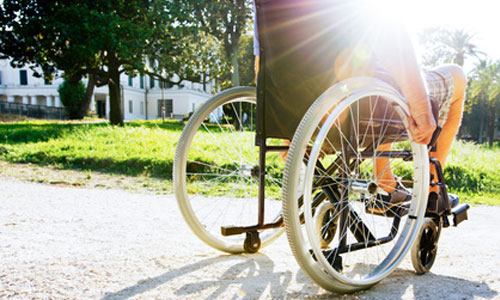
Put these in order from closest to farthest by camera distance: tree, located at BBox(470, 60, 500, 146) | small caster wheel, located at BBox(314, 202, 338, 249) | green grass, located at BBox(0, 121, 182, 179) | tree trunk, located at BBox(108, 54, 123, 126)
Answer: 1. small caster wheel, located at BBox(314, 202, 338, 249)
2. green grass, located at BBox(0, 121, 182, 179)
3. tree trunk, located at BBox(108, 54, 123, 126)
4. tree, located at BBox(470, 60, 500, 146)

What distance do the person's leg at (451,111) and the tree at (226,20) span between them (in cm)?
1478

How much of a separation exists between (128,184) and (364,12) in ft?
12.3

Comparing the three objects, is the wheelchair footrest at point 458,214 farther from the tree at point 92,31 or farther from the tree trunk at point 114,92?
the tree trunk at point 114,92

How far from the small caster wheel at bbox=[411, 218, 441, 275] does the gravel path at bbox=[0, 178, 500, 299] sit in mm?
56

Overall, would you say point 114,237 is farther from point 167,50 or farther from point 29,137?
point 167,50

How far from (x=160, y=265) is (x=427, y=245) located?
4.64 ft

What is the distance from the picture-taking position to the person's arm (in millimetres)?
1918

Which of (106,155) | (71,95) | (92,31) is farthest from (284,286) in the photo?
(71,95)

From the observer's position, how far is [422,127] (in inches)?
75.7

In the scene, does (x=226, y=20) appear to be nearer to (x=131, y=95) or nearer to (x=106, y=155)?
(x=106, y=155)

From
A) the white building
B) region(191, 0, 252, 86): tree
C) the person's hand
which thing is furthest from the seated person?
the white building

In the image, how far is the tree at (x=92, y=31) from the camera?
43.9 feet

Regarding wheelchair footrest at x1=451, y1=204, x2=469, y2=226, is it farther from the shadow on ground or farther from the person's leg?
the shadow on ground

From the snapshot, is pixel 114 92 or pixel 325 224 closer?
pixel 325 224
